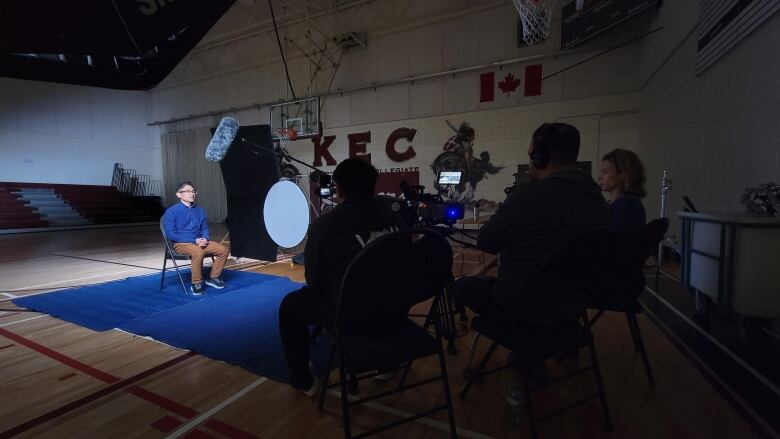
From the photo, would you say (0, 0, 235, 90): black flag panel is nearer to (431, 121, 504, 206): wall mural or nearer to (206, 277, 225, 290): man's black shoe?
(206, 277, 225, 290): man's black shoe

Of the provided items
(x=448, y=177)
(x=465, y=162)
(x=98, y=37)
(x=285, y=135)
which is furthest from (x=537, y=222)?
(x=285, y=135)

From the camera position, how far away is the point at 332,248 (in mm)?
1356

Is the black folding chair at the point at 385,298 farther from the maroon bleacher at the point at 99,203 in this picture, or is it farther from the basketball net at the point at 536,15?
the maroon bleacher at the point at 99,203

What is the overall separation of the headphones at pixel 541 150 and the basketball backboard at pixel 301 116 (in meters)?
8.12

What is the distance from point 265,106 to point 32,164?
871 cm

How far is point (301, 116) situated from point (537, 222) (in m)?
9.32

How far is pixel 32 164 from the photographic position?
38.3ft

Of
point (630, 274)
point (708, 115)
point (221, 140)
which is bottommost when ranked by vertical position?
point (630, 274)

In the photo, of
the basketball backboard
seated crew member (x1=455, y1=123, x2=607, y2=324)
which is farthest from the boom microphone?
the basketball backboard

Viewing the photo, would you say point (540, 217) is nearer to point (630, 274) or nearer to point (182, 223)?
point (630, 274)

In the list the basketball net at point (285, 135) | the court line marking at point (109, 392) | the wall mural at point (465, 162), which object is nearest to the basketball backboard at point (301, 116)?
the basketball net at point (285, 135)

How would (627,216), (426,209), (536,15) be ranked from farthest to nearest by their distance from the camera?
(536,15) → (426,209) → (627,216)

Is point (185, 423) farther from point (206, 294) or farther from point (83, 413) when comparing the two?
point (206, 294)

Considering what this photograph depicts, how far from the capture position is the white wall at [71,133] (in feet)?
36.9
